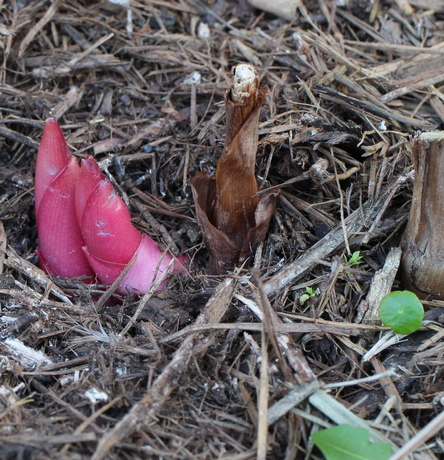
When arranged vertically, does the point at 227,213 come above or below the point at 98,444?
above

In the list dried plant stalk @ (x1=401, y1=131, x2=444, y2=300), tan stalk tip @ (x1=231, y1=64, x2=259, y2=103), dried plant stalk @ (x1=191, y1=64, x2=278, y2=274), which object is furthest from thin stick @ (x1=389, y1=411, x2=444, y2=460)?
tan stalk tip @ (x1=231, y1=64, x2=259, y2=103)

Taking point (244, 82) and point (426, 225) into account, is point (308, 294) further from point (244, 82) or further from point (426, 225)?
point (244, 82)

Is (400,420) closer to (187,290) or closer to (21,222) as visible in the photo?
(187,290)

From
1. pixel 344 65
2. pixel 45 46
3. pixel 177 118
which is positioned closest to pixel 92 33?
pixel 45 46

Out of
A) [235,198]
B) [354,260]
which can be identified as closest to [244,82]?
[235,198]

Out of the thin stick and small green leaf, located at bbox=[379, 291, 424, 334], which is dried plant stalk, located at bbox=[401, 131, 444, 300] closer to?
small green leaf, located at bbox=[379, 291, 424, 334]
